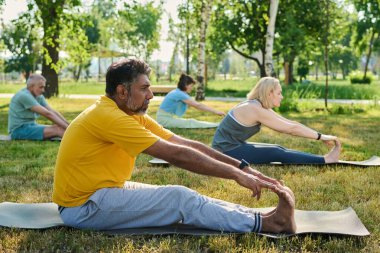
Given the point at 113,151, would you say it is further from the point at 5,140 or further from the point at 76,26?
the point at 76,26

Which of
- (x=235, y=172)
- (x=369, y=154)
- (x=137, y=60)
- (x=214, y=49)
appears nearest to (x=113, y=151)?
(x=137, y=60)

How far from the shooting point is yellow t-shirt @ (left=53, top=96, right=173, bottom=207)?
3328mm

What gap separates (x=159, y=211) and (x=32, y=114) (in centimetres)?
599

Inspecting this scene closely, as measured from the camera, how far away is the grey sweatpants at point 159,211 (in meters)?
3.54

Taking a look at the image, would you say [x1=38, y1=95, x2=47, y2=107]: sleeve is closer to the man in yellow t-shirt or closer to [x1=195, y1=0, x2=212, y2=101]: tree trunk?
the man in yellow t-shirt

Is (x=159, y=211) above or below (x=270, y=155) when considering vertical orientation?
above

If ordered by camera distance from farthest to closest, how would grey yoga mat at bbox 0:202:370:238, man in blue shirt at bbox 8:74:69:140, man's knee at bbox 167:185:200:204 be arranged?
man in blue shirt at bbox 8:74:69:140 < grey yoga mat at bbox 0:202:370:238 < man's knee at bbox 167:185:200:204

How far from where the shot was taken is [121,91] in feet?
11.3

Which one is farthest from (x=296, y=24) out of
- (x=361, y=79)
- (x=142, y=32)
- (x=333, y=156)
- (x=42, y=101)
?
(x=142, y=32)

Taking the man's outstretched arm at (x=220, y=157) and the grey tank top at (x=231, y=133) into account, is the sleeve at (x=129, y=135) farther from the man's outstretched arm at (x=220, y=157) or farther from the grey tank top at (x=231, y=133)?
the grey tank top at (x=231, y=133)

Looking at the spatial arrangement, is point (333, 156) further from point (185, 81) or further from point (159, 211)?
point (185, 81)

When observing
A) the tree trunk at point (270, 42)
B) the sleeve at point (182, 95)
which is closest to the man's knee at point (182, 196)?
the sleeve at point (182, 95)

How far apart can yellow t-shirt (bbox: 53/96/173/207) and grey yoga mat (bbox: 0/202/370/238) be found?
0.36 metres

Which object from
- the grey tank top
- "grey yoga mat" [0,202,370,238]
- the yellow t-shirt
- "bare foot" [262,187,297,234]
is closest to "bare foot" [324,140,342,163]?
the grey tank top
